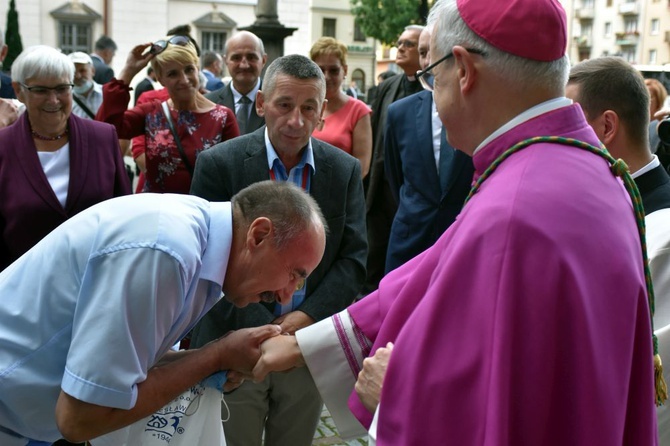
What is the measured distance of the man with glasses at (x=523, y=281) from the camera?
1.84 m

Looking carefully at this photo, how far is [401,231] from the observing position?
5.19 metres

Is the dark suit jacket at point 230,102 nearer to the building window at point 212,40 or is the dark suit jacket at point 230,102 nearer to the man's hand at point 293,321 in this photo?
the man's hand at point 293,321

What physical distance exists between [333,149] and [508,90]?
1.79 meters

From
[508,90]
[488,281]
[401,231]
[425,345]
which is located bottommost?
[401,231]

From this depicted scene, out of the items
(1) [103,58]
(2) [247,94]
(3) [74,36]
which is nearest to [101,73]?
(1) [103,58]

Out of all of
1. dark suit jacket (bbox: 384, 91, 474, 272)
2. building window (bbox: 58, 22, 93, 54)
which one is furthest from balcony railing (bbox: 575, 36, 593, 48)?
dark suit jacket (bbox: 384, 91, 474, 272)

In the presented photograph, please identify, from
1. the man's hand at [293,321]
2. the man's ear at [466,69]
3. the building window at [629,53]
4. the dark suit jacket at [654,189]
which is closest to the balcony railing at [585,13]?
the building window at [629,53]

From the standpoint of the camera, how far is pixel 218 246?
2447 millimetres

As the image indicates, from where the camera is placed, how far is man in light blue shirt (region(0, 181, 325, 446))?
216 cm

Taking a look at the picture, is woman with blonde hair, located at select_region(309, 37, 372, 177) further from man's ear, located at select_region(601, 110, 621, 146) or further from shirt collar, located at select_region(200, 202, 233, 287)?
shirt collar, located at select_region(200, 202, 233, 287)

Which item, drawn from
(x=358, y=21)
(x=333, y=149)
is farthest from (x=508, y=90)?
(x=358, y=21)

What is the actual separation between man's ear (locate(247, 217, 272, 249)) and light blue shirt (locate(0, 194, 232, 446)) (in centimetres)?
7

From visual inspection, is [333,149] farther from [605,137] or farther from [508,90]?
[508,90]

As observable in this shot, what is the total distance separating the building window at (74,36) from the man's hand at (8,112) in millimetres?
33914
